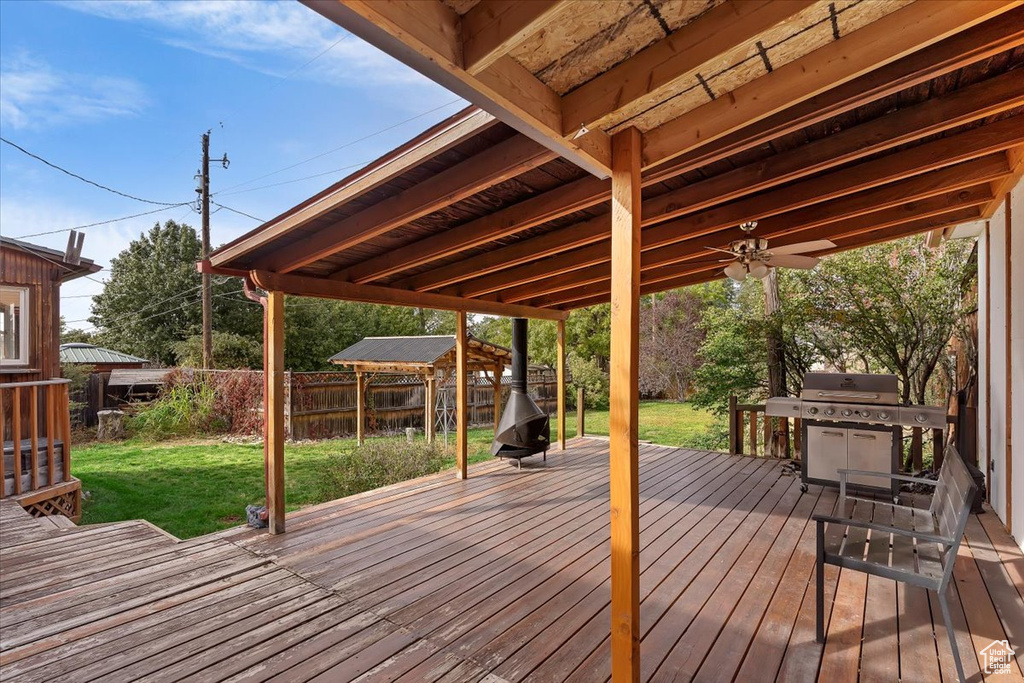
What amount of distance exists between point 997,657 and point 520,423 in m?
4.33

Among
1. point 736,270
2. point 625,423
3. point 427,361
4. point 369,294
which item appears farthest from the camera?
point 427,361

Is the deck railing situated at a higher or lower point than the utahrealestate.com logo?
higher

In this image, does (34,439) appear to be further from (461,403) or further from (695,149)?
(695,149)

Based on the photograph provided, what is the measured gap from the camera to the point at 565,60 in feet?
5.12

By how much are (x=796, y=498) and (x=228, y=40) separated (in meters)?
19.9

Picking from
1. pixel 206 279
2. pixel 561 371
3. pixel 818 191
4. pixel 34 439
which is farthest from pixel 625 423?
pixel 206 279

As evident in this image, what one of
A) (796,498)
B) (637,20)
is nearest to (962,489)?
(637,20)

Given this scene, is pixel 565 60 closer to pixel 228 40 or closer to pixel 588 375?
pixel 588 375

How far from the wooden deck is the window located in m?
3.74

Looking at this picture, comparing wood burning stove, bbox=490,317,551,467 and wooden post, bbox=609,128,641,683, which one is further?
wood burning stove, bbox=490,317,551,467

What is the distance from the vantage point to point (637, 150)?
1.93 meters

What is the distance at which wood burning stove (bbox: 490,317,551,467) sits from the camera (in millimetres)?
5930

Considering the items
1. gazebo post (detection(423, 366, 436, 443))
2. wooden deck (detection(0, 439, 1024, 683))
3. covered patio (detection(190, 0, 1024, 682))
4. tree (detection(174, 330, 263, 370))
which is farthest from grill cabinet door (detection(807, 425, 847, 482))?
tree (detection(174, 330, 263, 370))

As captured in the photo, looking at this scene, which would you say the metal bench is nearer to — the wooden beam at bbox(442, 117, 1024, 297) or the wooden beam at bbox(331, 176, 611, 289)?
the wooden beam at bbox(442, 117, 1024, 297)
